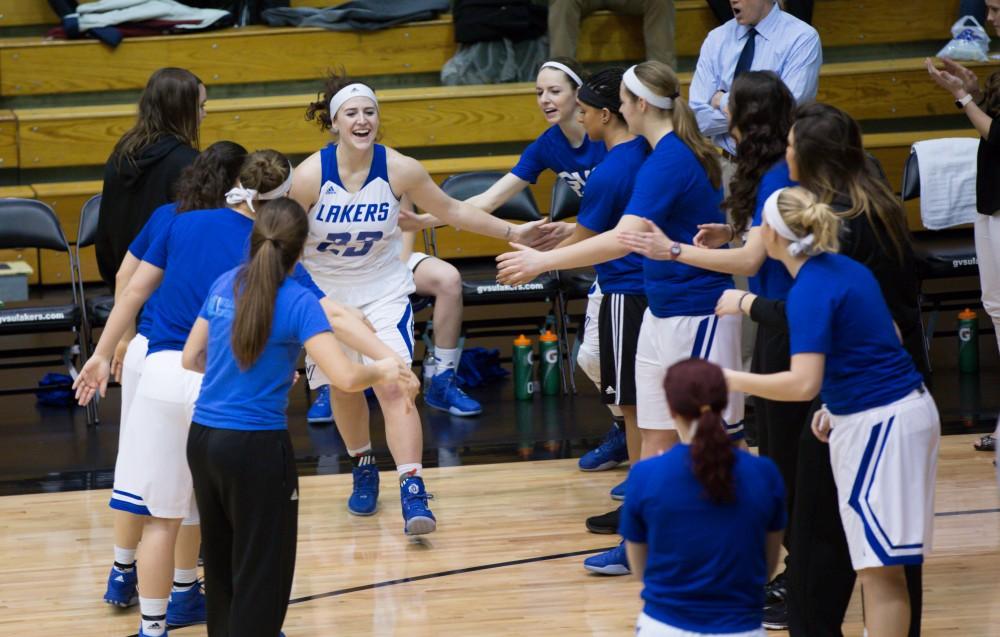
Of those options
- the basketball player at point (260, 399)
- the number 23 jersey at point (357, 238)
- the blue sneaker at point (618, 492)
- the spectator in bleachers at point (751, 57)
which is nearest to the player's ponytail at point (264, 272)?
the basketball player at point (260, 399)

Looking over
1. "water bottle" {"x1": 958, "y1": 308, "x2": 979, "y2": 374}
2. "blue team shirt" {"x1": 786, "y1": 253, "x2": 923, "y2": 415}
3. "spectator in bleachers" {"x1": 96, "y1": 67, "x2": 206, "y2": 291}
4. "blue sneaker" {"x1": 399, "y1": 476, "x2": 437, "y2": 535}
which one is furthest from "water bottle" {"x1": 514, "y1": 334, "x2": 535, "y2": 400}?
"blue team shirt" {"x1": 786, "y1": 253, "x2": 923, "y2": 415}

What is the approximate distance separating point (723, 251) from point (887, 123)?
5868 millimetres

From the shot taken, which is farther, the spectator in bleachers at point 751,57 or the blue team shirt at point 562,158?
the spectator in bleachers at point 751,57

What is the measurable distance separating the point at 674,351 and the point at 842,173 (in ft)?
3.68

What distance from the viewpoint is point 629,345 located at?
201 inches

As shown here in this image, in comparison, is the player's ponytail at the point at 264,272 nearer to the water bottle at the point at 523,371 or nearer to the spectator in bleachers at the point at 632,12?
the water bottle at the point at 523,371

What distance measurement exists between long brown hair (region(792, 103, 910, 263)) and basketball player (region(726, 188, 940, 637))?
158 mm

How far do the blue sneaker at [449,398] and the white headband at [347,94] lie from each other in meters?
2.08

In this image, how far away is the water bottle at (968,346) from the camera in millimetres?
7293

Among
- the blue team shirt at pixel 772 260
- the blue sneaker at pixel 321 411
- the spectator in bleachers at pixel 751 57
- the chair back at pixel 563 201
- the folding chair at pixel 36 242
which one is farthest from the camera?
the chair back at pixel 563 201

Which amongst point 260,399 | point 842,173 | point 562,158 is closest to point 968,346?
point 562,158

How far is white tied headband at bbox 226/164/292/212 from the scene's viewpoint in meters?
3.89

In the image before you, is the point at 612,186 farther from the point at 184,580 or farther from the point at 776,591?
the point at 184,580

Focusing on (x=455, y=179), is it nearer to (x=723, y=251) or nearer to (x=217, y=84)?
(x=217, y=84)
